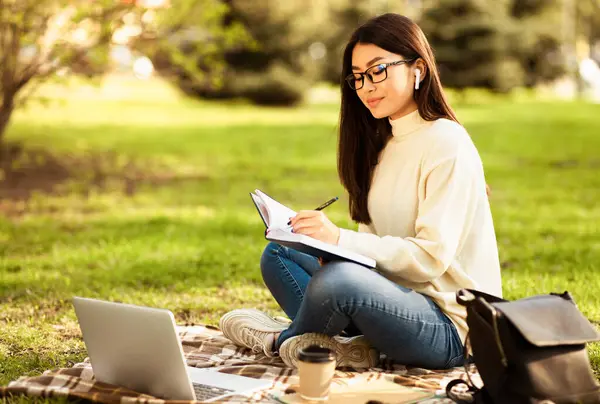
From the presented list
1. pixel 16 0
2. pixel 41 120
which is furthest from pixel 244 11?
pixel 16 0

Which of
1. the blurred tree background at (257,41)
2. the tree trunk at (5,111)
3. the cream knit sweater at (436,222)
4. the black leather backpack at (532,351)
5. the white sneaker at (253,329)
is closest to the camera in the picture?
the black leather backpack at (532,351)

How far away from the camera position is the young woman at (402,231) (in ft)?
11.4

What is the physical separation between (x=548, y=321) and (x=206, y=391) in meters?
1.29

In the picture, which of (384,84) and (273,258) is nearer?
(384,84)

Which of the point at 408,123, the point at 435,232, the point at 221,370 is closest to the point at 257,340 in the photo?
the point at 221,370

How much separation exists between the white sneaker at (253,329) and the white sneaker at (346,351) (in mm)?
201

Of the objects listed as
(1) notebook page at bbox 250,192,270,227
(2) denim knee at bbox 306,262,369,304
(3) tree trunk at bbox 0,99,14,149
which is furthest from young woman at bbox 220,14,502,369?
(3) tree trunk at bbox 0,99,14,149

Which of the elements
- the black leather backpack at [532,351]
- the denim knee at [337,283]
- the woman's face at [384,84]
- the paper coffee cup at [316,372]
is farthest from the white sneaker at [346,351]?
the woman's face at [384,84]

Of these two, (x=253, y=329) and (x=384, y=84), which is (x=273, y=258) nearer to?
(x=253, y=329)

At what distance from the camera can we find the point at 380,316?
3.46 m

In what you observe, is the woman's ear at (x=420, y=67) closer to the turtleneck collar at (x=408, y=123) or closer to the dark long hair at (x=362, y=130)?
the dark long hair at (x=362, y=130)

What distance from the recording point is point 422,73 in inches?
146

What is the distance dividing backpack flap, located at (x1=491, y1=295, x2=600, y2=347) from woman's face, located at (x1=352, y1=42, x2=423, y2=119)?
1031 mm

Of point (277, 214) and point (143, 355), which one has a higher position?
point (277, 214)
